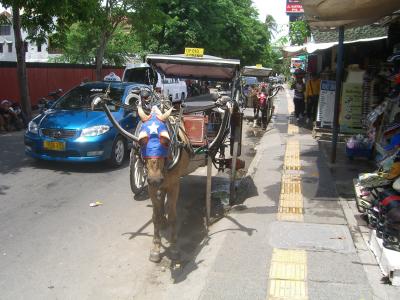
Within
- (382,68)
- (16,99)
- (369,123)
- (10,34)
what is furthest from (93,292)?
(10,34)

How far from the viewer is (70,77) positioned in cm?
2245

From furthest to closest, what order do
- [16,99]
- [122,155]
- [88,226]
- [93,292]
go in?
[16,99], [122,155], [88,226], [93,292]

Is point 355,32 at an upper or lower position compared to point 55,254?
upper

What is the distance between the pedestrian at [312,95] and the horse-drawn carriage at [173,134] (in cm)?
848

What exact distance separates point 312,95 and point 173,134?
1237cm

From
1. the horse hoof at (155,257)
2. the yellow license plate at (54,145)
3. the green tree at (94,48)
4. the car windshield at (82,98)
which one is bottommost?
the horse hoof at (155,257)

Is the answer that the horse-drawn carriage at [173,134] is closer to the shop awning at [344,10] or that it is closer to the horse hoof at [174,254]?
the horse hoof at [174,254]

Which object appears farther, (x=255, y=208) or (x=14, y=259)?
(x=255, y=208)


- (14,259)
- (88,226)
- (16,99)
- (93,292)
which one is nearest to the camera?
A: (93,292)

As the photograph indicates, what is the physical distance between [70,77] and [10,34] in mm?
44148

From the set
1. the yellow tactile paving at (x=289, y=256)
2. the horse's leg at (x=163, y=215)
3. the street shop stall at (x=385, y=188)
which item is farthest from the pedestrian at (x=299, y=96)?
the yellow tactile paving at (x=289, y=256)

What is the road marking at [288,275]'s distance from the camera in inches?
170

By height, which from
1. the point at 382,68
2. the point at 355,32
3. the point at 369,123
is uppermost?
the point at 355,32

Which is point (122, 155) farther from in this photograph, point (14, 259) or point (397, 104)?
point (397, 104)
